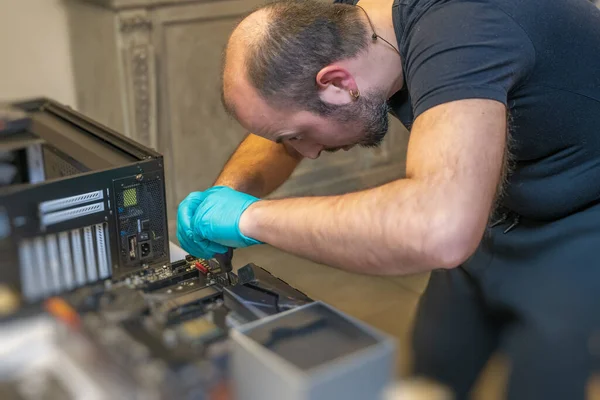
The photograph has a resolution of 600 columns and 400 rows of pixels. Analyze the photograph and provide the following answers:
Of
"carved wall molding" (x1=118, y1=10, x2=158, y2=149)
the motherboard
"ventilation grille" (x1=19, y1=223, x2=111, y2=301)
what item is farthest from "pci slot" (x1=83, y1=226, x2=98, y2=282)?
"carved wall molding" (x1=118, y1=10, x2=158, y2=149)

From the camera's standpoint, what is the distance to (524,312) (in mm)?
833

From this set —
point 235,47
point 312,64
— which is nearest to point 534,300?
point 312,64

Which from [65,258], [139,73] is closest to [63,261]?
[65,258]

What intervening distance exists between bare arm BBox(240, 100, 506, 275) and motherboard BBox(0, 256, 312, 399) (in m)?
0.14

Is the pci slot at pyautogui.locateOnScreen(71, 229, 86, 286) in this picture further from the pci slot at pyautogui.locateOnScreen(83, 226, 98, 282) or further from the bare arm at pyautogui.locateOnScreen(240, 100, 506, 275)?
the bare arm at pyautogui.locateOnScreen(240, 100, 506, 275)

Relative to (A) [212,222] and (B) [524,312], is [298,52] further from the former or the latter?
(B) [524,312]

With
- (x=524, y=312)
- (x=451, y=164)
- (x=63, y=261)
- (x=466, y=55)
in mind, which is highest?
(x=466, y=55)

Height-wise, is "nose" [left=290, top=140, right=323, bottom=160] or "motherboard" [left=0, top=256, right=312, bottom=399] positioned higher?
"nose" [left=290, top=140, right=323, bottom=160]

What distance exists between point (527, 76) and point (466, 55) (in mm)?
138

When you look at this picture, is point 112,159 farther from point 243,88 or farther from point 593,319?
point 593,319

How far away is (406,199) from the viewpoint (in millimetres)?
686

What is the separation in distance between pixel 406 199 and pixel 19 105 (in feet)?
2.23

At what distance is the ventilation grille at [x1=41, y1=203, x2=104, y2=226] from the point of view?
72cm

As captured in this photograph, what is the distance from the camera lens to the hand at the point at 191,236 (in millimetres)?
914
